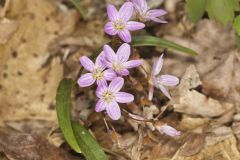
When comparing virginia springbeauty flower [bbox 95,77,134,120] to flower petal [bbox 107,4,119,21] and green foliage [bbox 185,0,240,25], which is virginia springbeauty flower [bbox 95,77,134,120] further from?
green foliage [bbox 185,0,240,25]

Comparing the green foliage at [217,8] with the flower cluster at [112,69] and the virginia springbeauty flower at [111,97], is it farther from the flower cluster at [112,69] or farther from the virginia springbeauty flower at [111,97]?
the virginia springbeauty flower at [111,97]

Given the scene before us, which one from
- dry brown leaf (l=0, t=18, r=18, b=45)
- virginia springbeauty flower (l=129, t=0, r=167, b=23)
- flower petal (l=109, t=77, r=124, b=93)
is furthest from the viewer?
dry brown leaf (l=0, t=18, r=18, b=45)

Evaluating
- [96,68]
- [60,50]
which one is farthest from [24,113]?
[96,68]

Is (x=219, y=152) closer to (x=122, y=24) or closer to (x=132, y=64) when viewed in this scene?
(x=132, y=64)

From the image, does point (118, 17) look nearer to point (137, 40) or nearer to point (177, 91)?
point (137, 40)

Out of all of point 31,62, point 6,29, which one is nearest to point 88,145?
point 31,62

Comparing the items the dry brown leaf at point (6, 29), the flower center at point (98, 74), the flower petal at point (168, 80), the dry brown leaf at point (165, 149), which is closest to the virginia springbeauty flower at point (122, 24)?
the flower center at point (98, 74)

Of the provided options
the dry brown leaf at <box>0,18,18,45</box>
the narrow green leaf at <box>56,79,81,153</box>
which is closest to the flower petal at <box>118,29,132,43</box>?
the narrow green leaf at <box>56,79,81,153</box>
